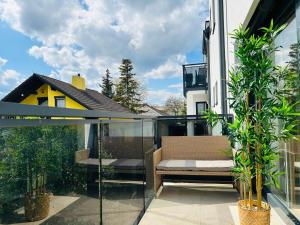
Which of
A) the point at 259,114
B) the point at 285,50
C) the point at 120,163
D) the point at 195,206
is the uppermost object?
the point at 285,50

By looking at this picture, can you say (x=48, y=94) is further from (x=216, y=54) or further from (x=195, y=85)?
(x=216, y=54)

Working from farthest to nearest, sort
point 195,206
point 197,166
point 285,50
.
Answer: point 197,166 → point 195,206 → point 285,50

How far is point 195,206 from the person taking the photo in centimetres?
346

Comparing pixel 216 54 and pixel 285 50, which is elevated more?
pixel 216 54

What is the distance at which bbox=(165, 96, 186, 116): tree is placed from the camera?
27.4 meters

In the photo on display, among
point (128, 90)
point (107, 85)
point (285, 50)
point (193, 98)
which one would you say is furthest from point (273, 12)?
point (107, 85)

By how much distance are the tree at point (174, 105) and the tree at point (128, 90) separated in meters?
3.06

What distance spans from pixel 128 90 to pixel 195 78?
1809 cm

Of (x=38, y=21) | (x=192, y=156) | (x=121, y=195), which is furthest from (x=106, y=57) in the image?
(x=121, y=195)

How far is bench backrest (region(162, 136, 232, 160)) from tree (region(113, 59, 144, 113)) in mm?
23622

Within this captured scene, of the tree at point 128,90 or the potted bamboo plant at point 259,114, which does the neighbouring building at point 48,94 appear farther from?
the tree at point 128,90

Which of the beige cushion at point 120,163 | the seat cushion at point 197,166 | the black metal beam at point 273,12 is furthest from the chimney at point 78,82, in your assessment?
the black metal beam at point 273,12

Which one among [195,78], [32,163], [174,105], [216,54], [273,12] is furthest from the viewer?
[174,105]

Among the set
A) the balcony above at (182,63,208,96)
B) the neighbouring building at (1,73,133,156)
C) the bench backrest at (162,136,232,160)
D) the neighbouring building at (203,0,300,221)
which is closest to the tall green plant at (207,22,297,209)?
the neighbouring building at (203,0,300,221)
